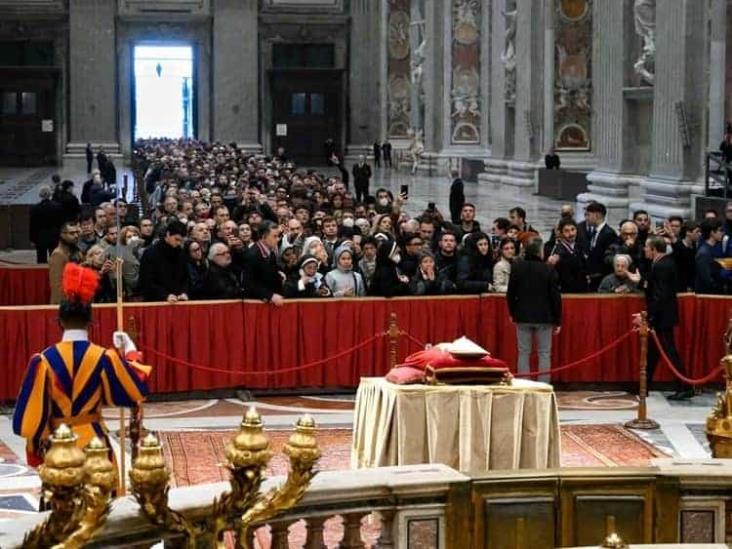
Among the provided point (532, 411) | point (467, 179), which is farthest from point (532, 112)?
point (532, 411)

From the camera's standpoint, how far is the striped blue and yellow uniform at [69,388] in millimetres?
7430

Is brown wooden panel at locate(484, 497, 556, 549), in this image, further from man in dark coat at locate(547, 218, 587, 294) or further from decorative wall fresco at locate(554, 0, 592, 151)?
decorative wall fresco at locate(554, 0, 592, 151)

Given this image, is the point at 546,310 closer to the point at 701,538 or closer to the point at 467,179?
the point at 701,538

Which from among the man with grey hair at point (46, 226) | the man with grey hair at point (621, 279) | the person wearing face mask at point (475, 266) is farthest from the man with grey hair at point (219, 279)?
the man with grey hair at point (46, 226)

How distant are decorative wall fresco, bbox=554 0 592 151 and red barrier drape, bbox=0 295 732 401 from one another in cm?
2364

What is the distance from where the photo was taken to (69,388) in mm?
7492

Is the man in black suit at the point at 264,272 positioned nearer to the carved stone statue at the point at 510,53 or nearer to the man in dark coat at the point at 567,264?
the man in dark coat at the point at 567,264

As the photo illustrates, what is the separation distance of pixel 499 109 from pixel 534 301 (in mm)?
29222

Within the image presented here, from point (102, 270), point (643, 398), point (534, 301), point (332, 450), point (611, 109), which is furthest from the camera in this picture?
point (611, 109)

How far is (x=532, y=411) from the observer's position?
9.57m

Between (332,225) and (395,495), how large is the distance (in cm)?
1055

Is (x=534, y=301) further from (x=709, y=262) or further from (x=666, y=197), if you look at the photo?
(x=666, y=197)

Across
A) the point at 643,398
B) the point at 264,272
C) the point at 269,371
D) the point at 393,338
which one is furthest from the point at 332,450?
the point at 264,272

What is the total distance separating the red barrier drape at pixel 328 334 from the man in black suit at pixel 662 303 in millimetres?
462
